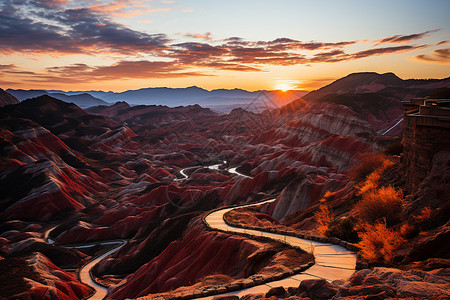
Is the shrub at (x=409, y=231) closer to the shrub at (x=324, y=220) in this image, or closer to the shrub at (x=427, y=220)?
the shrub at (x=427, y=220)

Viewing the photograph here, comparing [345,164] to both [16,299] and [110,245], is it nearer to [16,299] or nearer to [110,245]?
[110,245]

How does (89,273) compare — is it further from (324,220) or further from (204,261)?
(324,220)

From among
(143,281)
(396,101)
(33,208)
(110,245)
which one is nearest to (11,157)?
(33,208)

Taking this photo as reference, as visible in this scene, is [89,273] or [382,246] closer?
[382,246]

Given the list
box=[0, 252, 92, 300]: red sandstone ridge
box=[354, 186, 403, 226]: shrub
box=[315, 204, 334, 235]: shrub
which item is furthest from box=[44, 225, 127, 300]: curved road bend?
box=[354, 186, 403, 226]: shrub

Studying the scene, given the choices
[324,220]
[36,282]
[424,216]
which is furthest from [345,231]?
[36,282]

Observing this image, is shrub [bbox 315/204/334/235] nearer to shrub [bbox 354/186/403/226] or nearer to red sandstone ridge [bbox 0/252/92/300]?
shrub [bbox 354/186/403/226]
